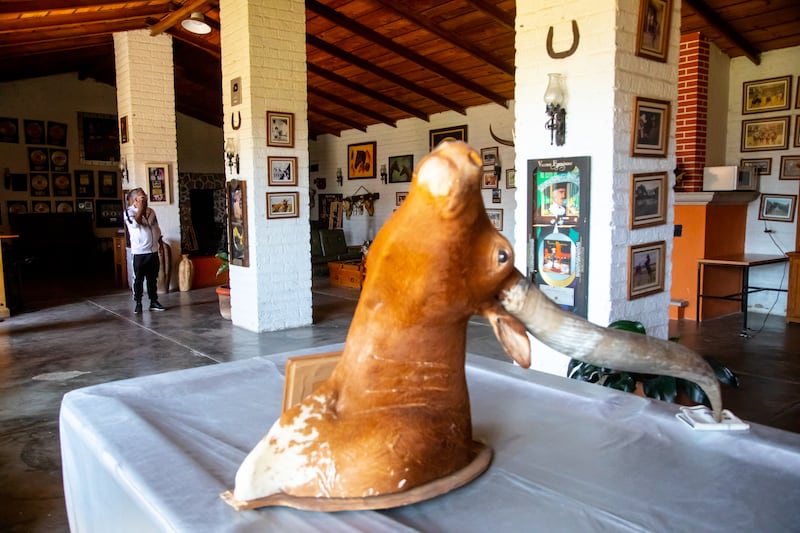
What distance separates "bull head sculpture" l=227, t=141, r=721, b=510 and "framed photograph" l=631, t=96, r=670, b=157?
2530 mm

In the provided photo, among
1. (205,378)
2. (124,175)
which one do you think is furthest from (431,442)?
(124,175)

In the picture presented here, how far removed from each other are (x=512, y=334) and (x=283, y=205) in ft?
17.7

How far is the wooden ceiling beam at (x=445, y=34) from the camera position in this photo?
285 inches

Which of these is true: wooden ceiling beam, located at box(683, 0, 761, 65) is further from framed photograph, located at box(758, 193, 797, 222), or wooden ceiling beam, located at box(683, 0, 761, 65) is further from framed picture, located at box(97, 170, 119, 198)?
framed picture, located at box(97, 170, 119, 198)

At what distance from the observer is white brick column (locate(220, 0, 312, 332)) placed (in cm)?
592

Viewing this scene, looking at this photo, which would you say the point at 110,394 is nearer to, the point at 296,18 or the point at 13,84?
the point at 296,18

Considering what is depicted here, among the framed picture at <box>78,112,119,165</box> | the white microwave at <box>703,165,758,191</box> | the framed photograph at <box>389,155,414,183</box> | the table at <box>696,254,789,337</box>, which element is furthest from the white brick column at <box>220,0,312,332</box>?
the framed picture at <box>78,112,119,165</box>

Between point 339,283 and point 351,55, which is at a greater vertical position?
point 351,55

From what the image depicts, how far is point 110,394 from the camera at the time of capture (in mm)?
1788

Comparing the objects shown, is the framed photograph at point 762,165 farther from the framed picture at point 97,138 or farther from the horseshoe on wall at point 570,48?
the framed picture at point 97,138

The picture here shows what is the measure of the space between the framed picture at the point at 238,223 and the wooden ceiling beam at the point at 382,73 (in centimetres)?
330

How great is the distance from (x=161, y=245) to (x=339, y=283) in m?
2.82

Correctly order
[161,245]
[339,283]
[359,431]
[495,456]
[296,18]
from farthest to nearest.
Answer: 1. [339,283]
2. [161,245]
3. [296,18]
4. [495,456]
5. [359,431]

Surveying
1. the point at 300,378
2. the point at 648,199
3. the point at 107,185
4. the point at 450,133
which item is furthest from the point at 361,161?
the point at 300,378
